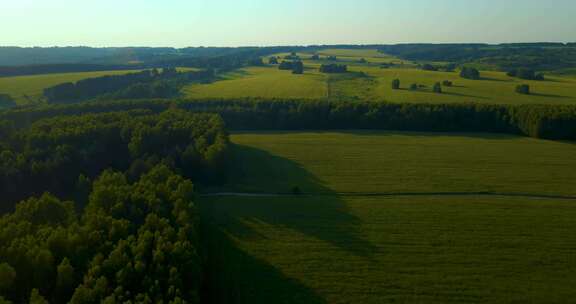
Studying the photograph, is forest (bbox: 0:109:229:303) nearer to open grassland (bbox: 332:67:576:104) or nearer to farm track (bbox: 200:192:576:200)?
farm track (bbox: 200:192:576:200)

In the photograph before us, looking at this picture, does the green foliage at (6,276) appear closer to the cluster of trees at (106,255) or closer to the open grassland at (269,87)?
the cluster of trees at (106,255)

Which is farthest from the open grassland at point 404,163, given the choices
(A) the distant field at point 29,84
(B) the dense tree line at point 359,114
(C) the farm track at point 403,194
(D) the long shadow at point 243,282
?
(A) the distant field at point 29,84

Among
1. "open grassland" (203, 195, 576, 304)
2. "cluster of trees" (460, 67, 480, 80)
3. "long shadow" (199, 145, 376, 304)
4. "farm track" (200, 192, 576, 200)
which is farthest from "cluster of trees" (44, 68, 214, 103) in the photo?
"cluster of trees" (460, 67, 480, 80)

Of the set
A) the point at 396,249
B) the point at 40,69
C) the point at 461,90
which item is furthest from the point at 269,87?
the point at 396,249

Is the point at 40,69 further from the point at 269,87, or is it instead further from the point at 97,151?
the point at 97,151

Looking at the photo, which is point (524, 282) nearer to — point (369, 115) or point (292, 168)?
point (292, 168)
